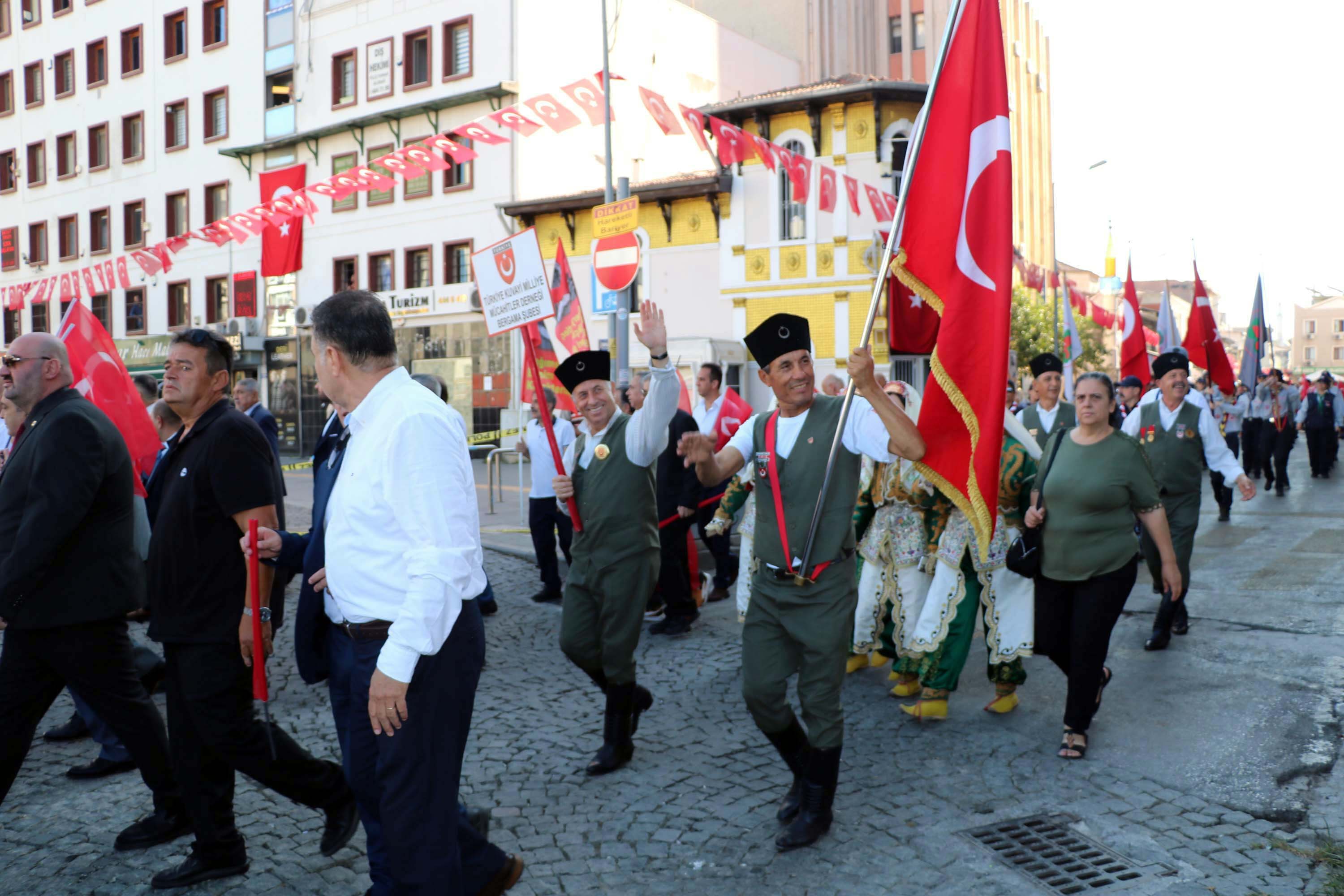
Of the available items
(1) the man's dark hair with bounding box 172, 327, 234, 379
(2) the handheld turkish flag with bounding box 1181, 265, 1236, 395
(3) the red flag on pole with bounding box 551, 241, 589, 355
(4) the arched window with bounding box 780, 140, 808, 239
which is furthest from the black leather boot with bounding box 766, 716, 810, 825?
(4) the arched window with bounding box 780, 140, 808, 239

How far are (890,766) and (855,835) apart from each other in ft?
2.79

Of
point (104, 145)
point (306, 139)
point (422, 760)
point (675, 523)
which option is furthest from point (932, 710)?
point (104, 145)

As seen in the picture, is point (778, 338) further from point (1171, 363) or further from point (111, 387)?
point (1171, 363)

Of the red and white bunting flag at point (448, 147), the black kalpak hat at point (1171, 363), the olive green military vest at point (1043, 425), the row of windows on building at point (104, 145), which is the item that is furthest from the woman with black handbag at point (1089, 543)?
the row of windows on building at point (104, 145)

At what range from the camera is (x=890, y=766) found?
5066 mm

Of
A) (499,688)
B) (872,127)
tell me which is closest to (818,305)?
(872,127)

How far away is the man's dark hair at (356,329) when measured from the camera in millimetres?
3043

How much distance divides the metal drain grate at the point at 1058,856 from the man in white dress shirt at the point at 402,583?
2072 mm

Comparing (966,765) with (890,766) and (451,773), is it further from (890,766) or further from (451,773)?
(451,773)

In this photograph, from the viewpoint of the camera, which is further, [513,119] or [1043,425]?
[513,119]

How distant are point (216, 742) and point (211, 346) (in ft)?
4.63

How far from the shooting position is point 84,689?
4102mm

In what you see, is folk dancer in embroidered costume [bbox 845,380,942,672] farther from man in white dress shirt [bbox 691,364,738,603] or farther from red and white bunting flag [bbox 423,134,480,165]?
red and white bunting flag [bbox 423,134,480,165]

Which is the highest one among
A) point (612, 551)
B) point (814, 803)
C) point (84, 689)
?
point (612, 551)
